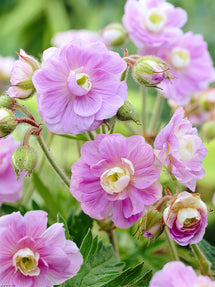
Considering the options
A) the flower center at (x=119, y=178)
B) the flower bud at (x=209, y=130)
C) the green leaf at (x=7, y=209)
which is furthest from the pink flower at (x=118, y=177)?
the flower bud at (x=209, y=130)

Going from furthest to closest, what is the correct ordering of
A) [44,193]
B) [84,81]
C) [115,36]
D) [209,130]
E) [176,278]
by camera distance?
[209,130], [115,36], [44,193], [84,81], [176,278]

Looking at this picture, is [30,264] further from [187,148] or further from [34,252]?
[187,148]

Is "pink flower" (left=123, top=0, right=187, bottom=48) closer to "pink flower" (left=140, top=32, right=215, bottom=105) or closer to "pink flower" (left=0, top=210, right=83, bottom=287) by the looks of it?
"pink flower" (left=140, top=32, right=215, bottom=105)

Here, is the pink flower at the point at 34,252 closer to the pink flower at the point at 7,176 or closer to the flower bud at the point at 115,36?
the pink flower at the point at 7,176

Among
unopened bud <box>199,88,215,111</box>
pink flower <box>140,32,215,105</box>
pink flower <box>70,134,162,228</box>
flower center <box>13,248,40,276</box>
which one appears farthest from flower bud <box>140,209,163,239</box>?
unopened bud <box>199,88,215,111</box>

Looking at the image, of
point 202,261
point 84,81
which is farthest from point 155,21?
point 202,261
